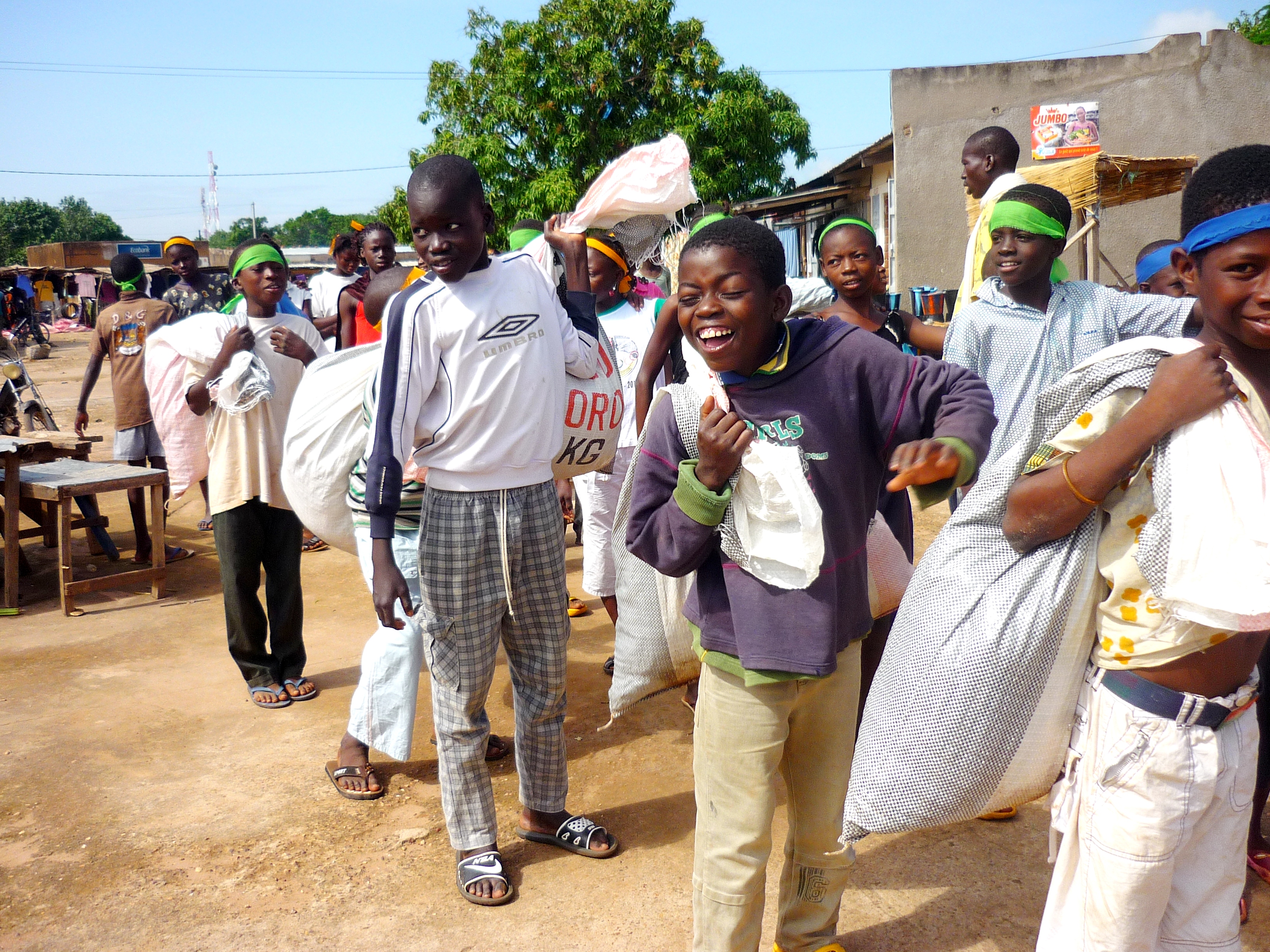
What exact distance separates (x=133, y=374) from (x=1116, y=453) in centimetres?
689

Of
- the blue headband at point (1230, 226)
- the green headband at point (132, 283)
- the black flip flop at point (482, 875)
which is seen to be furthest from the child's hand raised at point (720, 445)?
the green headband at point (132, 283)

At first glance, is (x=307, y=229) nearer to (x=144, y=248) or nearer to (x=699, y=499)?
(x=144, y=248)

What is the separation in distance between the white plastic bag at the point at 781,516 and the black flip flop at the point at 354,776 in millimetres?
2236

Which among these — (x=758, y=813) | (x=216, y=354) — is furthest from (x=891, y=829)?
(x=216, y=354)

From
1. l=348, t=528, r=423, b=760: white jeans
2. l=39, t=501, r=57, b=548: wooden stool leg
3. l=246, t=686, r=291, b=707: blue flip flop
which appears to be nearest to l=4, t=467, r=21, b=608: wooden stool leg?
l=39, t=501, r=57, b=548: wooden stool leg

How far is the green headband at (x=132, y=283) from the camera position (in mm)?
7227

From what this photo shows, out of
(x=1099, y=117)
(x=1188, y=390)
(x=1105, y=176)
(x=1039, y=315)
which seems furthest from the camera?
(x=1099, y=117)

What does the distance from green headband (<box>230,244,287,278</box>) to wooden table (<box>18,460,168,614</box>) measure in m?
2.26

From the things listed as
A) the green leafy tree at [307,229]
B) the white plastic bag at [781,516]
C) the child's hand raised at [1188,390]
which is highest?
the green leafy tree at [307,229]

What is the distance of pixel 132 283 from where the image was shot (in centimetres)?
726

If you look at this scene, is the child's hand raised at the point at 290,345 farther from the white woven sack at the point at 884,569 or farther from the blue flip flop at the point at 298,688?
the white woven sack at the point at 884,569

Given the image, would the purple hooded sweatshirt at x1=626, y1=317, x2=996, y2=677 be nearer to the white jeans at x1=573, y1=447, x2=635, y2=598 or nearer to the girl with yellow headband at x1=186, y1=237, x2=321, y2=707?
the white jeans at x1=573, y1=447, x2=635, y2=598

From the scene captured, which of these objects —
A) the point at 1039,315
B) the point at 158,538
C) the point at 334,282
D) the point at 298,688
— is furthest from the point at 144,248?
the point at 1039,315

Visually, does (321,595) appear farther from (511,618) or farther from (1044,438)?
(1044,438)
